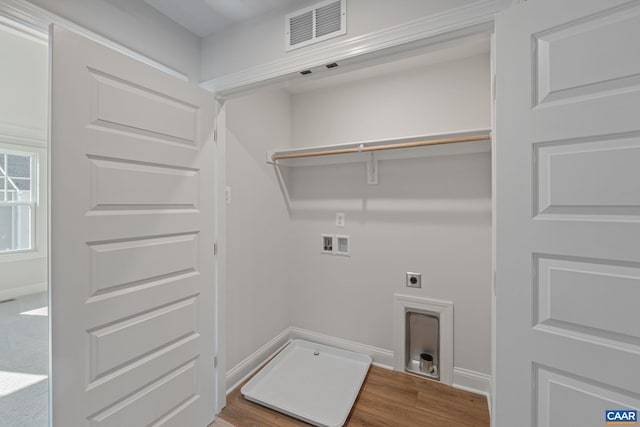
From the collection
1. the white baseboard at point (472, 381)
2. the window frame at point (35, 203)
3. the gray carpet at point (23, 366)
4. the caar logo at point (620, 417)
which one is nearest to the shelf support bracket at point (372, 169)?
the white baseboard at point (472, 381)

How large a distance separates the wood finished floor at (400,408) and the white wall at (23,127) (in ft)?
12.9

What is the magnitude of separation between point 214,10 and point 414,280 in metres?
2.32

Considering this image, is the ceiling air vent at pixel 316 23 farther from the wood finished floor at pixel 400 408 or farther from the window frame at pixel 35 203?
the window frame at pixel 35 203

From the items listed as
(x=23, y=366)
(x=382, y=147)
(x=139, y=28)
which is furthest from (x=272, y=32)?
(x=23, y=366)

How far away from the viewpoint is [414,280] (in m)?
2.26

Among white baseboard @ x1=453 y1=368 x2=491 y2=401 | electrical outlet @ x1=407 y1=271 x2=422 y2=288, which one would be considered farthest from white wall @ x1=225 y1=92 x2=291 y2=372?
white baseboard @ x1=453 y1=368 x2=491 y2=401

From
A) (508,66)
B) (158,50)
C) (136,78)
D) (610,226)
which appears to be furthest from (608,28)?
(158,50)

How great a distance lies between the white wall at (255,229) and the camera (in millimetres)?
2146

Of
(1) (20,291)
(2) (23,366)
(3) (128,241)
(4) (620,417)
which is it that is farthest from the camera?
(1) (20,291)

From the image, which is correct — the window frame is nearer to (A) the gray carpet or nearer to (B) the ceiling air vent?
(A) the gray carpet

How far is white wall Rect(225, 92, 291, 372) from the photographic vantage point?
2.15 metres

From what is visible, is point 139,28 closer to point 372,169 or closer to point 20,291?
point 372,169

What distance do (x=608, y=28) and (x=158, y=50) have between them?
194cm

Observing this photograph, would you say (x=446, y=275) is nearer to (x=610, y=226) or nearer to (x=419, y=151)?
(x=419, y=151)
